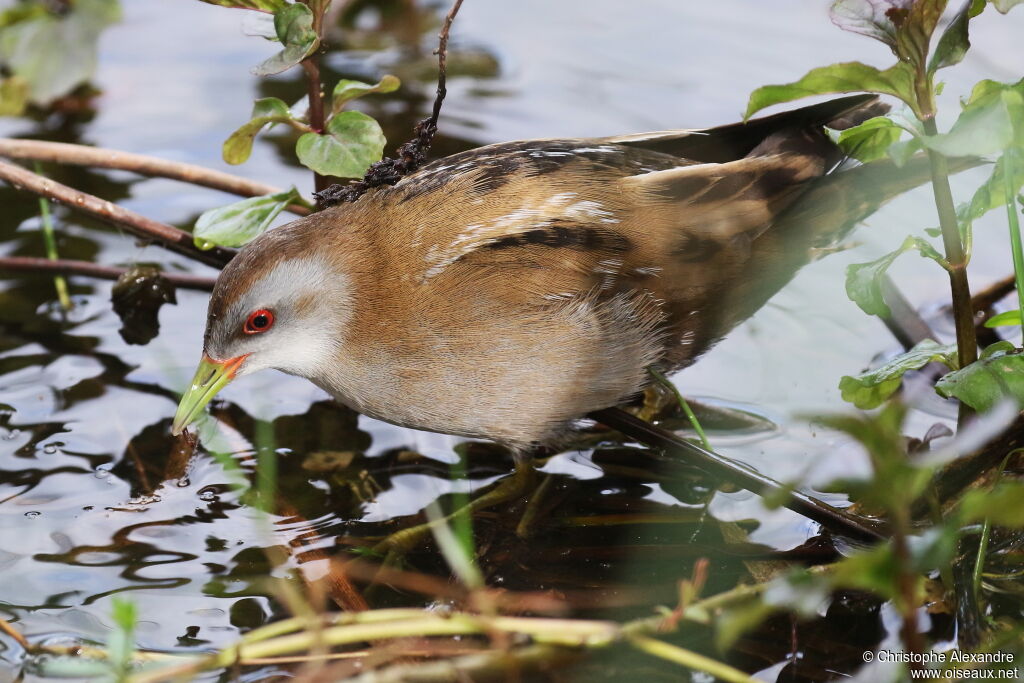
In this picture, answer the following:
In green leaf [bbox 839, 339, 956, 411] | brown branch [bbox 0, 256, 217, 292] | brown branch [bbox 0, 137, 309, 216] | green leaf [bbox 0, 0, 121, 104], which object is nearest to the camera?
green leaf [bbox 839, 339, 956, 411]

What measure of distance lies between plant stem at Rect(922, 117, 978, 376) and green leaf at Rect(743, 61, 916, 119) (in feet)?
0.44

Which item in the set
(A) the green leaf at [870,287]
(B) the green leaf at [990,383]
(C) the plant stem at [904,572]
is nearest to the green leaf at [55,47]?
(A) the green leaf at [870,287]

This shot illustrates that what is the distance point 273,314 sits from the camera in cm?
353

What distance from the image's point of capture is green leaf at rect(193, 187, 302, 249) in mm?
3656

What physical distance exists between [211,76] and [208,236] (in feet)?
8.48

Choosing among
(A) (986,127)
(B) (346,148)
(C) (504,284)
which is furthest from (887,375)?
(B) (346,148)

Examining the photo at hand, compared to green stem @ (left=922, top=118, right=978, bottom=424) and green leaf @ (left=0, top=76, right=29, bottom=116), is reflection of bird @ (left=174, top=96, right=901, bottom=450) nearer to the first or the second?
green stem @ (left=922, top=118, right=978, bottom=424)

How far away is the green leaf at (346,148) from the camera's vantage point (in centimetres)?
363

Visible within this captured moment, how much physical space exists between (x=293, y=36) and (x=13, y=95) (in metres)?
2.44

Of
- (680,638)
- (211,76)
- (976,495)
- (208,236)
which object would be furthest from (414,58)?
(976,495)

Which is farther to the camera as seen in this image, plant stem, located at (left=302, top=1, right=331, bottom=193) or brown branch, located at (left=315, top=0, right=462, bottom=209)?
plant stem, located at (left=302, top=1, right=331, bottom=193)

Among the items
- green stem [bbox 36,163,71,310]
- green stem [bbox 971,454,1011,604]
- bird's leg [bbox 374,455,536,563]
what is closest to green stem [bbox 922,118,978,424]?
green stem [bbox 971,454,1011,604]

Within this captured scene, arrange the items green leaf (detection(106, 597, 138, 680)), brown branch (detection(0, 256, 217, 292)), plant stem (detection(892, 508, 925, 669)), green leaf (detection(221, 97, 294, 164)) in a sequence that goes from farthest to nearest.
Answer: brown branch (detection(0, 256, 217, 292)) → green leaf (detection(221, 97, 294, 164)) → green leaf (detection(106, 597, 138, 680)) → plant stem (detection(892, 508, 925, 669))

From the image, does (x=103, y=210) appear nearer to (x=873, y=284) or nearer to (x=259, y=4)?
(x=259, y=4)
